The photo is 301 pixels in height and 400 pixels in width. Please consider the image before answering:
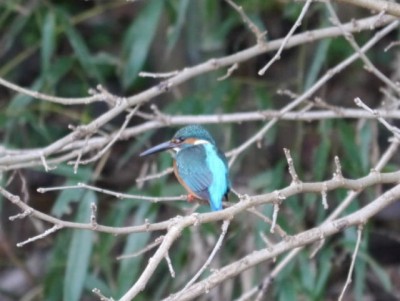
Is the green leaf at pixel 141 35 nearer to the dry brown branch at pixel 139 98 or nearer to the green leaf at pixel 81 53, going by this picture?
the green leaf at pixel 81 53

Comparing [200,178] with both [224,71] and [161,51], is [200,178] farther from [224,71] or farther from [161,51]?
[161,51]

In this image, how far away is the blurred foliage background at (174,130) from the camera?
4285 mm

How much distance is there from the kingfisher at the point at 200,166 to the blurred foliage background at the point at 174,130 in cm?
53

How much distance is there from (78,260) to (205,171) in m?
1.17

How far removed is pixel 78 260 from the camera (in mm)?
4234

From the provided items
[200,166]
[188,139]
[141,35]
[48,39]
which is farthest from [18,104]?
[200,166]

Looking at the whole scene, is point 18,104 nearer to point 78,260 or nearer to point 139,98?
point 78,260

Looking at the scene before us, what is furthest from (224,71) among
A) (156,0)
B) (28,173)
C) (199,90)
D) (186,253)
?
(28,173)

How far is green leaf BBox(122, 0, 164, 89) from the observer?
14.5 feet

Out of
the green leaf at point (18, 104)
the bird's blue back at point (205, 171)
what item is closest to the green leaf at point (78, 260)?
the green leaf at point (18, 104)

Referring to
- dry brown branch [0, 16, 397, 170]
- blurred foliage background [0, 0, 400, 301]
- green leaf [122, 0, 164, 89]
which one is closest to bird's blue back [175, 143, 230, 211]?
dry brown branch [0, 16, 397, 170]

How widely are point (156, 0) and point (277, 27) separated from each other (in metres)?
1.15

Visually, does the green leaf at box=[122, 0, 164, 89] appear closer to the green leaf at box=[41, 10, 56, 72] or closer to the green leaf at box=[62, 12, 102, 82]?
the green leaf at box=[62, 12, 102, 82]

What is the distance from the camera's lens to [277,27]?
541cm
